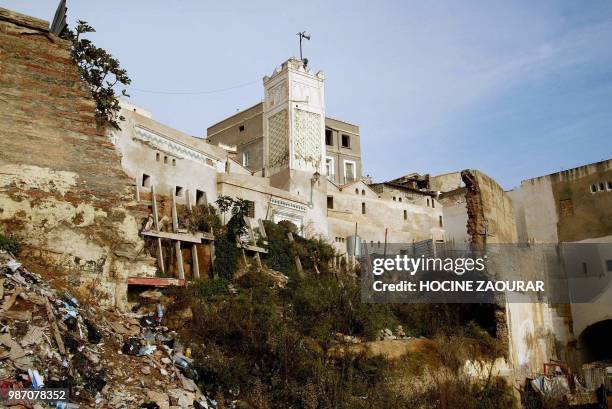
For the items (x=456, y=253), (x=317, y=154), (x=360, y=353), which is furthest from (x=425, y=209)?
(x=360, y=353)

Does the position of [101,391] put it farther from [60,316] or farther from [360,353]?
[360,353]

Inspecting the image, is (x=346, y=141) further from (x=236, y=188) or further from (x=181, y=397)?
(x=181, y=397)

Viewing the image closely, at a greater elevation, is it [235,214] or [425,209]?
[425,209]

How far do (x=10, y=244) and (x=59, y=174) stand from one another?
1581 millimetres

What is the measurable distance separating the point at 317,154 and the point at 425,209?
6.11m

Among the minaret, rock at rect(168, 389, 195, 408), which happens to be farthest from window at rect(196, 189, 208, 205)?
rock at rect(168, 389, 195, 408)

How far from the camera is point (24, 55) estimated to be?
35.7 feet

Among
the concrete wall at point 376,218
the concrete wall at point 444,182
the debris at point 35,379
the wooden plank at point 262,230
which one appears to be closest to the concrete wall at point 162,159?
the wooden plank at point 262,230

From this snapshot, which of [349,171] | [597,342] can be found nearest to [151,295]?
[597,342]

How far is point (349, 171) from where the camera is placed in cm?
3138

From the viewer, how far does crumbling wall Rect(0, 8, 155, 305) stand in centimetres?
1019

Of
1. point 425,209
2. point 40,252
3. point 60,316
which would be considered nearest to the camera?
point 60,316

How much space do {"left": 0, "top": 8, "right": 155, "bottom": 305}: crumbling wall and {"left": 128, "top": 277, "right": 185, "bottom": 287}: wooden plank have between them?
6.1 inches

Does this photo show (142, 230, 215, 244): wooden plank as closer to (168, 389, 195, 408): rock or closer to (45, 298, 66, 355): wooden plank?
(45, 298, 66, 355): wooden plank
